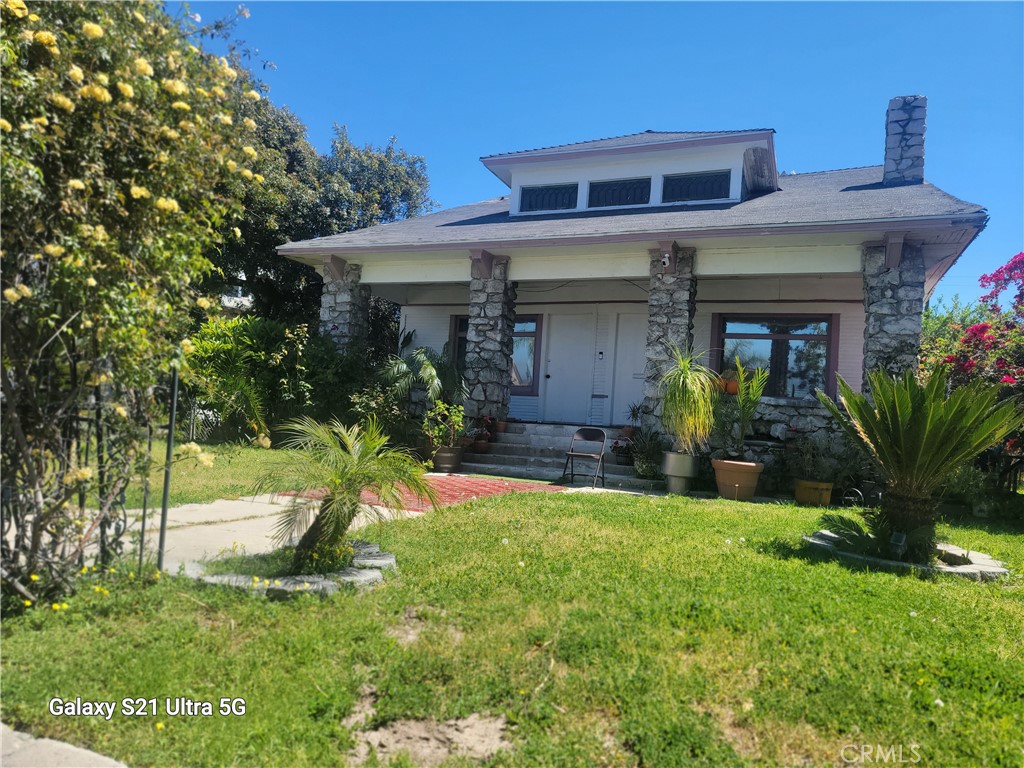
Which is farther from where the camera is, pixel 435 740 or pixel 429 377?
pixel 429 377

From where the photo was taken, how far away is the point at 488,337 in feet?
37.9

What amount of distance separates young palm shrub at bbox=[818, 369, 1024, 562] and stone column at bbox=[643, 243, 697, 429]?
5.05 m

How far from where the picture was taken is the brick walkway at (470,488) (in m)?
7.17

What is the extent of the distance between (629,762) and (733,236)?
8.46 m

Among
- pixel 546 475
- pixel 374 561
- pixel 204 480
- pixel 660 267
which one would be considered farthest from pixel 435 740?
pixel 660 267

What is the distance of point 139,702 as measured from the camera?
2.61 metres

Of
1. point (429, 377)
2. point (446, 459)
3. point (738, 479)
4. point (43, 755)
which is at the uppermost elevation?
point (429, 377)

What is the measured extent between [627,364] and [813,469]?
5190mm

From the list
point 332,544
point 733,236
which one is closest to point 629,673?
point 332,544

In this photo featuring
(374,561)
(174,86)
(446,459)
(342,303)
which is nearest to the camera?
(174,86)

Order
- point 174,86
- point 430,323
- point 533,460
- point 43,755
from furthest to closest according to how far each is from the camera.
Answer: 1. point 430,323
2. point 533,460
3. point 174,86
4. point 43,755

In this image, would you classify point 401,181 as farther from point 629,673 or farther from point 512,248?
point 629,673

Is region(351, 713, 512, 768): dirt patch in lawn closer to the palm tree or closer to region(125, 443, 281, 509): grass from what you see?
region(125, 443, 281, 509): grass

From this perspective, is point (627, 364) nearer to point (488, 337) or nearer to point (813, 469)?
point (488, 337)
